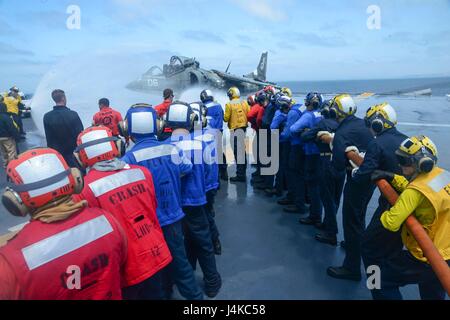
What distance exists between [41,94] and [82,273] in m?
18.0

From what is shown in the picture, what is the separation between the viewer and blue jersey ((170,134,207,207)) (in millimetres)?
3172

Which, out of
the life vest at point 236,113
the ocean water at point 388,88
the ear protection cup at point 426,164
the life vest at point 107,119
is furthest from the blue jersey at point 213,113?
the ocean water at point 388,88

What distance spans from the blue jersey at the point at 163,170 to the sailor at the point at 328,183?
92.2 inches

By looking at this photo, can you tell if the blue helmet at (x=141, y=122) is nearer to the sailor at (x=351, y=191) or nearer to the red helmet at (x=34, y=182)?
the red helmet at (x=34, y=182)

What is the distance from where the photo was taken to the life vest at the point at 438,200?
2133mm

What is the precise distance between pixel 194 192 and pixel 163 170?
62 centimetres

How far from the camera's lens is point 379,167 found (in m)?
3.08

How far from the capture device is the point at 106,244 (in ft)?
5.19

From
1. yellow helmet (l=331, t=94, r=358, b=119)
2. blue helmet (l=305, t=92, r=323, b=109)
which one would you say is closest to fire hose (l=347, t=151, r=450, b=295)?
yellow helmet (l=331, t=94, r=358, b=119)

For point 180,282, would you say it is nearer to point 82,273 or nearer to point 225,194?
point 82,273

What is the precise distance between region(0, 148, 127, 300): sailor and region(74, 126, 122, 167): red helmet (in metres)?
0.52

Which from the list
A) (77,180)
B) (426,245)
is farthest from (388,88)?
(77,180)

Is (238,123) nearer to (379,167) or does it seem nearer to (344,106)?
Result: (344,106)

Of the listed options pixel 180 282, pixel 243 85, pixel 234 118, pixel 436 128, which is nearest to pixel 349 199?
pixel 180 282
